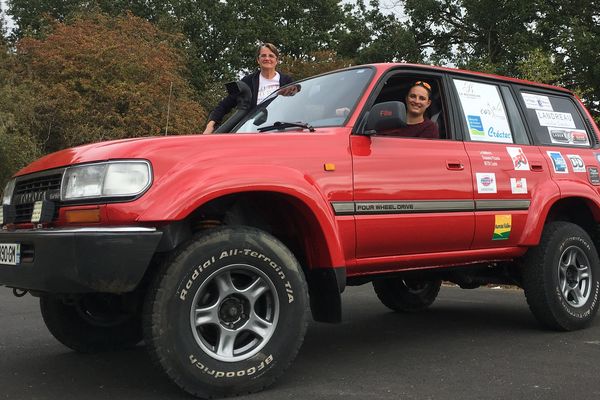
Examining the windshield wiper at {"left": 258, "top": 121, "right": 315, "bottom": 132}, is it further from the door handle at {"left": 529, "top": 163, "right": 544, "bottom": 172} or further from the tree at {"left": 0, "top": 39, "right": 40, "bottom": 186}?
the tree at {"left": 0, "top": 39, "right": 40, "bottom": 186}

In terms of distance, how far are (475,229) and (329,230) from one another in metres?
1.31

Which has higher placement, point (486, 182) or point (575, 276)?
point (486, 182)

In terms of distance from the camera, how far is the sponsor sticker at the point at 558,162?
4.90 m

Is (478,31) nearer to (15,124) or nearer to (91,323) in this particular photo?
(15,124)

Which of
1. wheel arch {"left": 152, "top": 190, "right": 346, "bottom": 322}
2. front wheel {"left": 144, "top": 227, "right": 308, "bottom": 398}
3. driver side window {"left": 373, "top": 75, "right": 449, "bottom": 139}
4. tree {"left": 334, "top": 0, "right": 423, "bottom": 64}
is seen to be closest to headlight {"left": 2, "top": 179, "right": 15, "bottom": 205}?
wheel arch {"left": 152, "top": 190, "right": 346, "bottom": 322}

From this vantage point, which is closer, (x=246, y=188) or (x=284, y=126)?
(x=246, y=188)

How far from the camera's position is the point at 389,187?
12.5 ft

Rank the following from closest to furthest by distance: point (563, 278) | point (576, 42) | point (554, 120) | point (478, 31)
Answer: point (563, 278)
point (554, 120)
point (576, 42)
point (478, 31)

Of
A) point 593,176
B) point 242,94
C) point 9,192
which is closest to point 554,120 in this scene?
point 593,176

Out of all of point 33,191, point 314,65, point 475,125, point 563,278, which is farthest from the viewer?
point 314,65

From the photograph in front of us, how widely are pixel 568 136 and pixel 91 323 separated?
407cm

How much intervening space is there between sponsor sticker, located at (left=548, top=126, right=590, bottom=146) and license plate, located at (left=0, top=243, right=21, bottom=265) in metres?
4.06

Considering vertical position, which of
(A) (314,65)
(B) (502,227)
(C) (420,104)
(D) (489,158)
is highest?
(A) (314,65)

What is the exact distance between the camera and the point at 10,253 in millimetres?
3215
